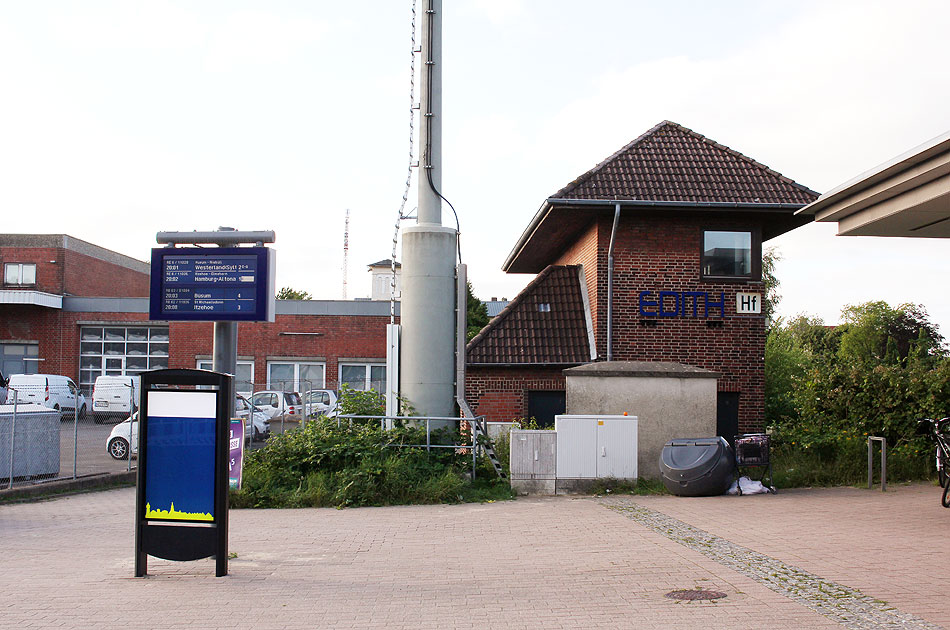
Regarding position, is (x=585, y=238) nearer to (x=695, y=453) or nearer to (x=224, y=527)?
(x=695, y=453)


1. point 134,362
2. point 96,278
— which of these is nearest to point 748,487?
point 134,362

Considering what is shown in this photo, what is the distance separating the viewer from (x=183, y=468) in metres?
7.88

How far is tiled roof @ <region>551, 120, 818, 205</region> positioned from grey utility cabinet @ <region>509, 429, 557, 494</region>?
219 inches

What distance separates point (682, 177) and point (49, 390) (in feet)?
91.7

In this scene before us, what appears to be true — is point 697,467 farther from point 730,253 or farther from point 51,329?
point 51,329

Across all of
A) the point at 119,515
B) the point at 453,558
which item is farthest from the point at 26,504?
the point at 453,558

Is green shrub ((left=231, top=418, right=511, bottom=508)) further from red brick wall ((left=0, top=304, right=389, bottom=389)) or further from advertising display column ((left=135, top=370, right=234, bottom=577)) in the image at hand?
red brick wall ((left=0, top=304, right=389, bottom=389))

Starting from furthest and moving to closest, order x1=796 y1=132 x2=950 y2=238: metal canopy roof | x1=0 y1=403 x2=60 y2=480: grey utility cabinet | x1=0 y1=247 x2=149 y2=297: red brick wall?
x1=0 y1=247 x2=149 y2=297: red brick wall
x1=0 y1=403 x2=60 y2=480: grey utility cabinet
x1=796 y1=132 x2=950 y2=238: metal canopy roof

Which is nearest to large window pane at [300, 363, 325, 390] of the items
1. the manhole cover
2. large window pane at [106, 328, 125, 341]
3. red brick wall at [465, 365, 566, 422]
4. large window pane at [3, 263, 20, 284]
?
large window pane at [106, 328, 125, 341]

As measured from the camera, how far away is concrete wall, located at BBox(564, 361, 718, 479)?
48.9ft

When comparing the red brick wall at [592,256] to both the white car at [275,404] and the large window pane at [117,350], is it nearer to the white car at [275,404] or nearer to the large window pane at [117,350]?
the white car at [275,404]

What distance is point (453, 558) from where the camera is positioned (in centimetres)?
872

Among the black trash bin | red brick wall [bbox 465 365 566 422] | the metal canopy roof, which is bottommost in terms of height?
the black trash bin

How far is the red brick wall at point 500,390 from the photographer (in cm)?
1867
